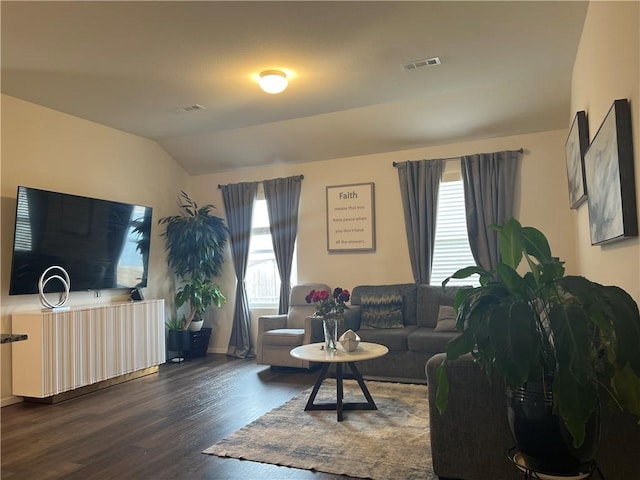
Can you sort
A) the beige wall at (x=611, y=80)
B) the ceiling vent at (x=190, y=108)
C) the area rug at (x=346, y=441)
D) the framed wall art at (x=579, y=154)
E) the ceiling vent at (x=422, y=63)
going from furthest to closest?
the ceiling vent at (x=190, y=108)
the ceiling vent at (x=422, y=63)
the framed wall art at (x=579, y=154)
the area rug at (x=346, y=441)
the beige wall at (x=611, y=80)

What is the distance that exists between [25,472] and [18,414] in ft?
4.58

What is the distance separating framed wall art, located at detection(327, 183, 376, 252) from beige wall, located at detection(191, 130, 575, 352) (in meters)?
0.08

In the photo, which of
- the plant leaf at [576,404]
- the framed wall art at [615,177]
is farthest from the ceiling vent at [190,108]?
the plant leaf at [576,404]

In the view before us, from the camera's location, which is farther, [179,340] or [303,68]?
[179,340]

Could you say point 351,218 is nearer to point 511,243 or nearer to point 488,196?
point 488,196

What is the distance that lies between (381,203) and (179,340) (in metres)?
3.07

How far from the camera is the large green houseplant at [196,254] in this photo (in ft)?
19.5

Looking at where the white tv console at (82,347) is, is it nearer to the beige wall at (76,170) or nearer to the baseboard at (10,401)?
the baseboard at (10,401)

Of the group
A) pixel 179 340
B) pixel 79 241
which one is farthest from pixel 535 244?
pixel 179 340

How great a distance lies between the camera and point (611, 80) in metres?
2.49

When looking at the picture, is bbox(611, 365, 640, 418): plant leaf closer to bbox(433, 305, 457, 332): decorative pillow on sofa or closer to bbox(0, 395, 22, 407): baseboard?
bbox(433, 305, 457, 332): decorative pillow on sofa

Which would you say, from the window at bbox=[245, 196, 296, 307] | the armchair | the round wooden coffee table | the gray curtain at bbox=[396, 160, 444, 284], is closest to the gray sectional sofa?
the gray curtain at bbox=[396, 160, 444, 284]

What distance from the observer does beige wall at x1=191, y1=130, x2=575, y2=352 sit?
4.94 m

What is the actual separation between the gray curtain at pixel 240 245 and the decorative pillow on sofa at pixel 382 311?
5.97 feet
